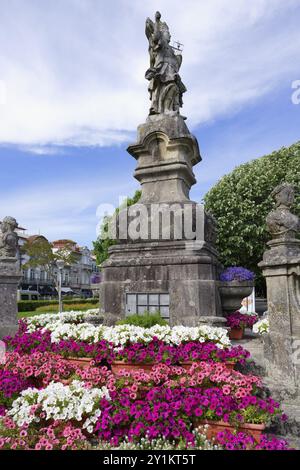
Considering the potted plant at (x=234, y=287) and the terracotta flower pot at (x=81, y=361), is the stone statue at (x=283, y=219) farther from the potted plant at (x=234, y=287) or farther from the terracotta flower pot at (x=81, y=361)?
the terracotta flower pot at (x=81, y=361)

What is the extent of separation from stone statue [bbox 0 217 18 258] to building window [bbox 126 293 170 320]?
8.57 feet

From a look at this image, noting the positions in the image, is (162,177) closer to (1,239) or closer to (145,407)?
(1,239)

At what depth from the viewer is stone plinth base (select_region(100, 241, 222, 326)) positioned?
22.6 feet

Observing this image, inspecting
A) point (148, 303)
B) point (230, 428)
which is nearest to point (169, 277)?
point (148, 303)

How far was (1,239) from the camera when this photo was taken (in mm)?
7422

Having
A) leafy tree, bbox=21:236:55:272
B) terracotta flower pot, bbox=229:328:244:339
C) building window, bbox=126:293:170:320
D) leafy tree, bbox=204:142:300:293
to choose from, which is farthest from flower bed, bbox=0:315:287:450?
leafy tree, bbox=21:236:55:272

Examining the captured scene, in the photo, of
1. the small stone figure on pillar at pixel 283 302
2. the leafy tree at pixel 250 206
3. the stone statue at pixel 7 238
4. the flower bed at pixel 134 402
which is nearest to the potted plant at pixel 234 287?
the small stone figure on pillar at pixel 283 302

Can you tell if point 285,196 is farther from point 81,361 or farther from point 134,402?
point 81,361

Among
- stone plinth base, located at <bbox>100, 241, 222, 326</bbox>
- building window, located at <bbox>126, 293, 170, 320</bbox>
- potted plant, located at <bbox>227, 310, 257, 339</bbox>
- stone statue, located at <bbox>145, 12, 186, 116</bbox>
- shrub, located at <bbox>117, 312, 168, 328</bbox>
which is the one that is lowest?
potted plant, located at <bbox>227, 310, 257, 339</bbox>

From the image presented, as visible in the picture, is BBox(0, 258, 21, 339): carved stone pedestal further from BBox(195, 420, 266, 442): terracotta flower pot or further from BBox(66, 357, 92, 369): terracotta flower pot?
BBox(195, 420, 266, 442): terracotta flower pot

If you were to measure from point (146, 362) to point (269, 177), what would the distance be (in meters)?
19.8
